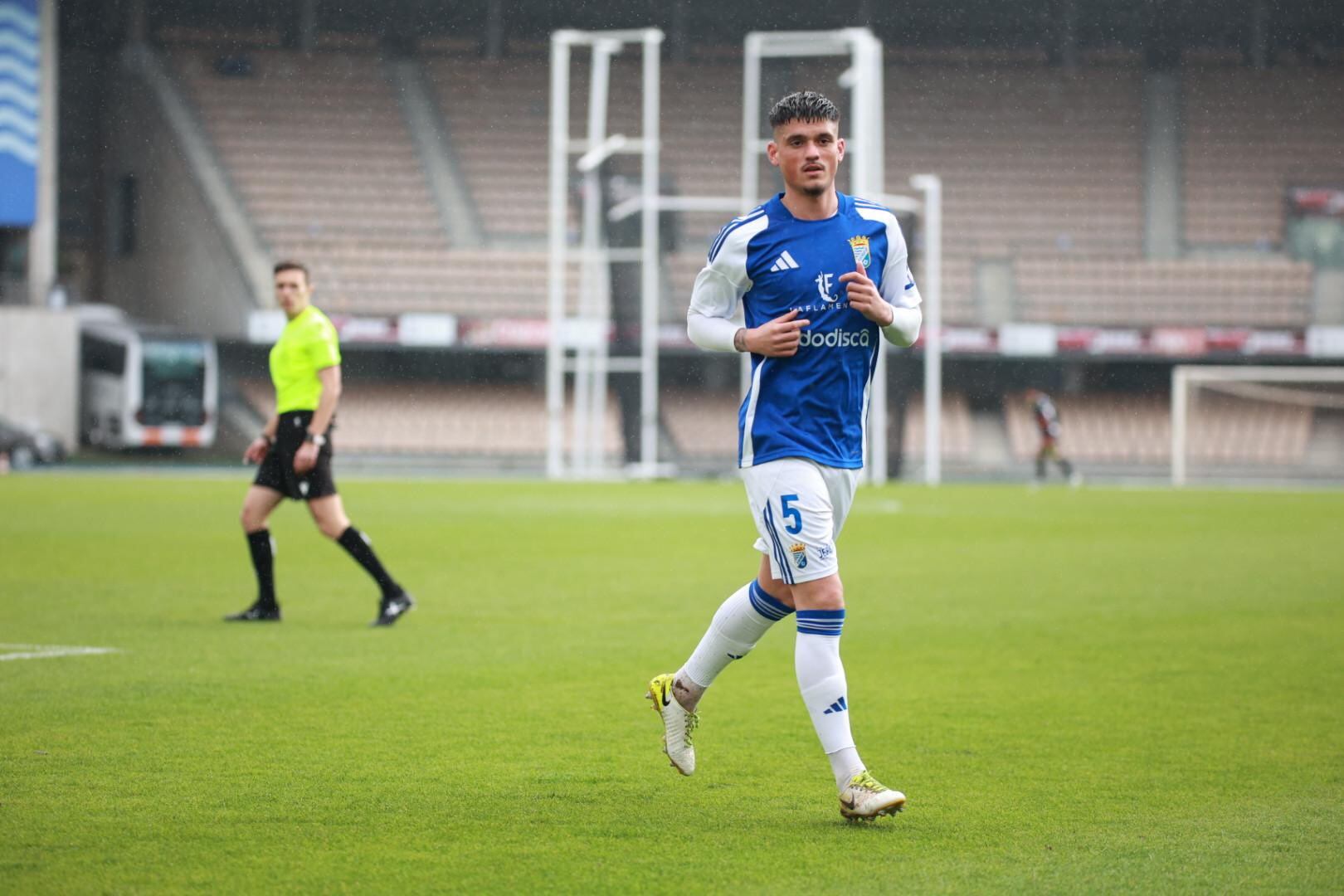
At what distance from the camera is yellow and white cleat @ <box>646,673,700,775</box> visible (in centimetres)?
515

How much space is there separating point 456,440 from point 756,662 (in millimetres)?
36105

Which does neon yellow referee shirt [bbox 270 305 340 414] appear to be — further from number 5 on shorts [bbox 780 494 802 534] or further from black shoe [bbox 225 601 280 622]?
number 5 on shorts [bbox 780 494 802 534]

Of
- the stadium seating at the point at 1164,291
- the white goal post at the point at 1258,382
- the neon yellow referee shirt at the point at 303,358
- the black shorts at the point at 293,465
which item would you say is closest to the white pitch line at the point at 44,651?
the black shorts at the point at 293,465

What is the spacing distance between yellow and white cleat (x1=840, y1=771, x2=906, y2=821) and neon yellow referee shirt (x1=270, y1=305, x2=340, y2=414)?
5401mm

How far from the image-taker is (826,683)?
A: 479 cm

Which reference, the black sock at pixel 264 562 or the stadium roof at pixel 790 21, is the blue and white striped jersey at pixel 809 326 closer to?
the black sock at pixel 264 562

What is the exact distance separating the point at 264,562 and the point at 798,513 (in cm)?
550

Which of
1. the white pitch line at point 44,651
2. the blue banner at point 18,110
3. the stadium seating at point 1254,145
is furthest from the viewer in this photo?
the stadium seating at point 1254,145

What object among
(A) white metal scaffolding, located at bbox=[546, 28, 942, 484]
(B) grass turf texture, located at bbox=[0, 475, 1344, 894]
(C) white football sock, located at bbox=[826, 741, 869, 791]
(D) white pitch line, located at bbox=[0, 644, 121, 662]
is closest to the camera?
(B) grass turf texture, located at bbox=[0, 475, 1344, 894]

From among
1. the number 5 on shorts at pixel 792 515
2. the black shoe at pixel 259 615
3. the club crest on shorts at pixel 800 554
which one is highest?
the number 5 on shorts at pixel 792 515

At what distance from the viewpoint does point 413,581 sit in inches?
485


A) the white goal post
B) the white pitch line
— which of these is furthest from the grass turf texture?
the white goal post

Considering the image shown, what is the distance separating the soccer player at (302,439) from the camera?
9.25m

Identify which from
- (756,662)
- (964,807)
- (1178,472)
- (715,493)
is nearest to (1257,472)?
(1178,472)
